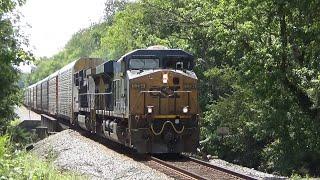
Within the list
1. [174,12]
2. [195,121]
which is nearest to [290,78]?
[195,121]

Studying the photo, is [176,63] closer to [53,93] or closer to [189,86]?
[189,86]

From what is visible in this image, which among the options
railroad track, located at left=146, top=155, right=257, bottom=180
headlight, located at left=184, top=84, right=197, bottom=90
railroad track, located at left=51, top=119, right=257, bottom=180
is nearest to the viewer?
railroad track, located at left=146, top=155, right=257, bottom=180

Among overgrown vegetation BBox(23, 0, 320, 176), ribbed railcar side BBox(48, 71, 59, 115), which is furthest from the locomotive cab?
ribbed railcar side BBox(48, 71, 59, 115)

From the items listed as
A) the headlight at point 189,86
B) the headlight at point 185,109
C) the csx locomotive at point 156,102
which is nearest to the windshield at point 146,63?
the csx locomotive at point 156,102

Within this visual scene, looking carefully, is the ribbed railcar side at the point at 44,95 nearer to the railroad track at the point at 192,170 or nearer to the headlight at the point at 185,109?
the headlight at the point at 185,109

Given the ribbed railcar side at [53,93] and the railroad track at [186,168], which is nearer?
the railroad track at [186,168]

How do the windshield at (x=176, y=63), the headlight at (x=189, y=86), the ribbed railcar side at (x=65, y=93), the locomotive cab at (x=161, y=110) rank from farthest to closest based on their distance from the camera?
1. the ribbed railcar side at (x=65, y=93)
2. the windshield at (x=176, y=63)
3. the headlight at (x=189, y=86)
4. the locomotive cab at (x=161, y=110)

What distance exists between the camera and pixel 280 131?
2123cm

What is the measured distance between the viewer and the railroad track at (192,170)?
12.7 m

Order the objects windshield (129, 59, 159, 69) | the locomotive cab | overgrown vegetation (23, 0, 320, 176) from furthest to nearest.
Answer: overgrown vegetation (23, 0, 320, 176) < windshield (129, 59, 159, 69) < the locomotive cab

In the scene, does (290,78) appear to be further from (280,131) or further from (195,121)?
(195,121)

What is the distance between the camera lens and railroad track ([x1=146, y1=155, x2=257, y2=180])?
41.7 ft

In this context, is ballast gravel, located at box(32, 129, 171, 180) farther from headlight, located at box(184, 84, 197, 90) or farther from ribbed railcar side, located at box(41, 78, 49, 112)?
ribbed railcar side, located at box(41, 78, 49, 112)

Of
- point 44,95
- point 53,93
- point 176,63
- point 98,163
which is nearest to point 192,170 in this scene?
point 98,163
